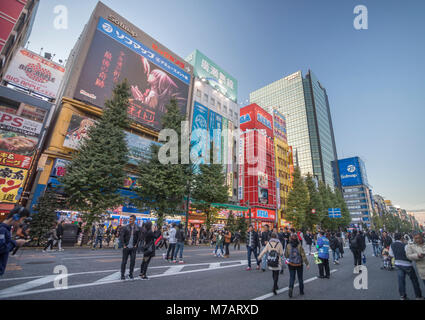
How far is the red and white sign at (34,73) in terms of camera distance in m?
24.8

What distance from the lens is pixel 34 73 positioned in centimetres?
2644

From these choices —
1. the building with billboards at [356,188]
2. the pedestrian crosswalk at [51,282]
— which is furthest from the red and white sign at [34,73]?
the building with billboards at [356,188]

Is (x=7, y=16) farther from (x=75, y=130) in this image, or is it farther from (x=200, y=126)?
(x=200, y=126)

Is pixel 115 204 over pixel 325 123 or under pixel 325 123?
under

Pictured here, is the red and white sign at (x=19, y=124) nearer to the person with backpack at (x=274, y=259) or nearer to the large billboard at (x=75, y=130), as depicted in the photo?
the large billboard at (x=75, y=130)

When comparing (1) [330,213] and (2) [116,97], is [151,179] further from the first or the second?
(1) [330,213]

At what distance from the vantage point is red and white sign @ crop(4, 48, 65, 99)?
975 inches

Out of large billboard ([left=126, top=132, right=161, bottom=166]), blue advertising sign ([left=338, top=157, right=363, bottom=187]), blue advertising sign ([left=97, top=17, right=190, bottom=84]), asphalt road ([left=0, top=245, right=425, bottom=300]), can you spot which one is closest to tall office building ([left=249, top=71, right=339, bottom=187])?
blue advertising sign ([left=338, top=157, right=363, bottom=187])

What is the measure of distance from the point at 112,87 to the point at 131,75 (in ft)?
11.9

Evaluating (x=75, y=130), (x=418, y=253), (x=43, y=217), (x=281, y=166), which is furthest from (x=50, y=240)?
(x=281, y=166)

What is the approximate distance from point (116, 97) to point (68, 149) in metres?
8.16

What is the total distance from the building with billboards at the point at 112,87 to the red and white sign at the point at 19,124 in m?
1.76

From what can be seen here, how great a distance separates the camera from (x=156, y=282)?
20.0 ft
